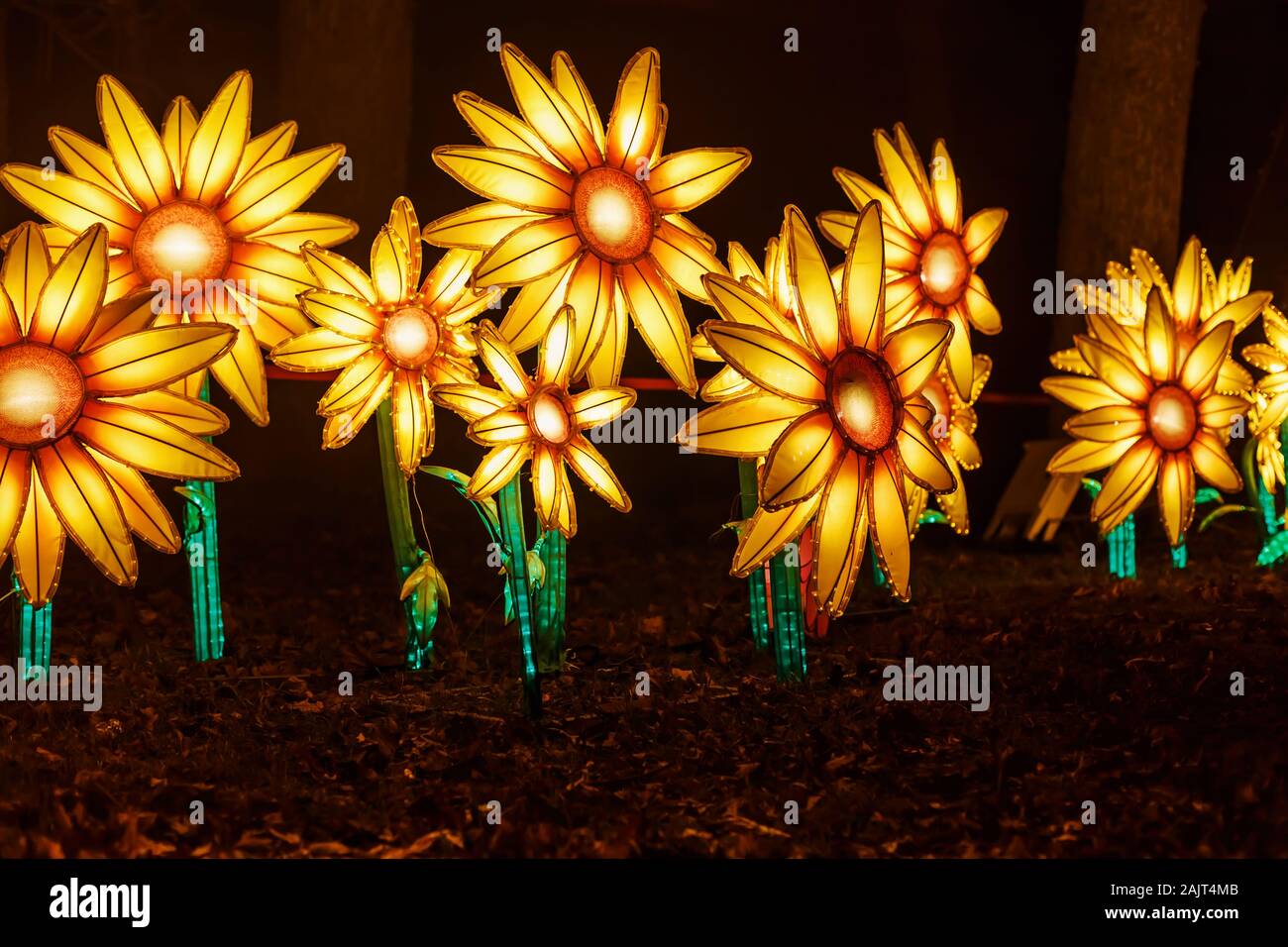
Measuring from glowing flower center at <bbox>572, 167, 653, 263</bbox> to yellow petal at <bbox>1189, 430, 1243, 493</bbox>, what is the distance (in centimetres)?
259

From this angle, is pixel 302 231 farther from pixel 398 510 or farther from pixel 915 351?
pixel 915 351

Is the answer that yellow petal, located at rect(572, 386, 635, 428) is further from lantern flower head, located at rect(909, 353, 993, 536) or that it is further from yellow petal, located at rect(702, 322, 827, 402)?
lantern flower head, located at rect(909, 353, 993, 536)

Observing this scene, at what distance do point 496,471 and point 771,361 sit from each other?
2.97 ft

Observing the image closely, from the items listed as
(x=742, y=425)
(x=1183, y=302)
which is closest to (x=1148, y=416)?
(x=1183, y=302)

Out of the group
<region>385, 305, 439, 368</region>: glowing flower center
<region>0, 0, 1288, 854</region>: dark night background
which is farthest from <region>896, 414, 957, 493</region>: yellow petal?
<region>385, 305, 439, 368</region>: glowing flower center

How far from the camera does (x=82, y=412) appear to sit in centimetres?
354

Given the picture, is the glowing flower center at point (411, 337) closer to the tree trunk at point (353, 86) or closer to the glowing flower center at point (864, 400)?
the glowing flower center at point (864, 400)

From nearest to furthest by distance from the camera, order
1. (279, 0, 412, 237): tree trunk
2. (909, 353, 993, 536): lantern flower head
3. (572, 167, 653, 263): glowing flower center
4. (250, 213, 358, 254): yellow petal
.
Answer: (572, 167, 653, 263): glowing flower center
(250, 213, 358, 254): yellow petal
(909, 353, 993, 536): lantern flower head
(279, 0, 412, 237): tree trunk

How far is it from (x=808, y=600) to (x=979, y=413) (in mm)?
5173

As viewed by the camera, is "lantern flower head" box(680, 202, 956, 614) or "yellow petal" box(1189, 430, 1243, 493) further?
"yellow petal" box(1189, 430, 1243, 493)

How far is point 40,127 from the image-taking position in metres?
8.30

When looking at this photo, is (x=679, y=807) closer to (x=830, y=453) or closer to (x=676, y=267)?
(x=830, y=453)

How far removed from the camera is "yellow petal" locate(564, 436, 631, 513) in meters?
4.05

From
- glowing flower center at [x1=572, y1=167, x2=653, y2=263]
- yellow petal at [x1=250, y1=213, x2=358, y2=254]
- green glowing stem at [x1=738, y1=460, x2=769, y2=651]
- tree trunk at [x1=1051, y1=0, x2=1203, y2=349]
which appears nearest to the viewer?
glowing flower center at [x1=572, y1=167, x2=653, y2=263]
